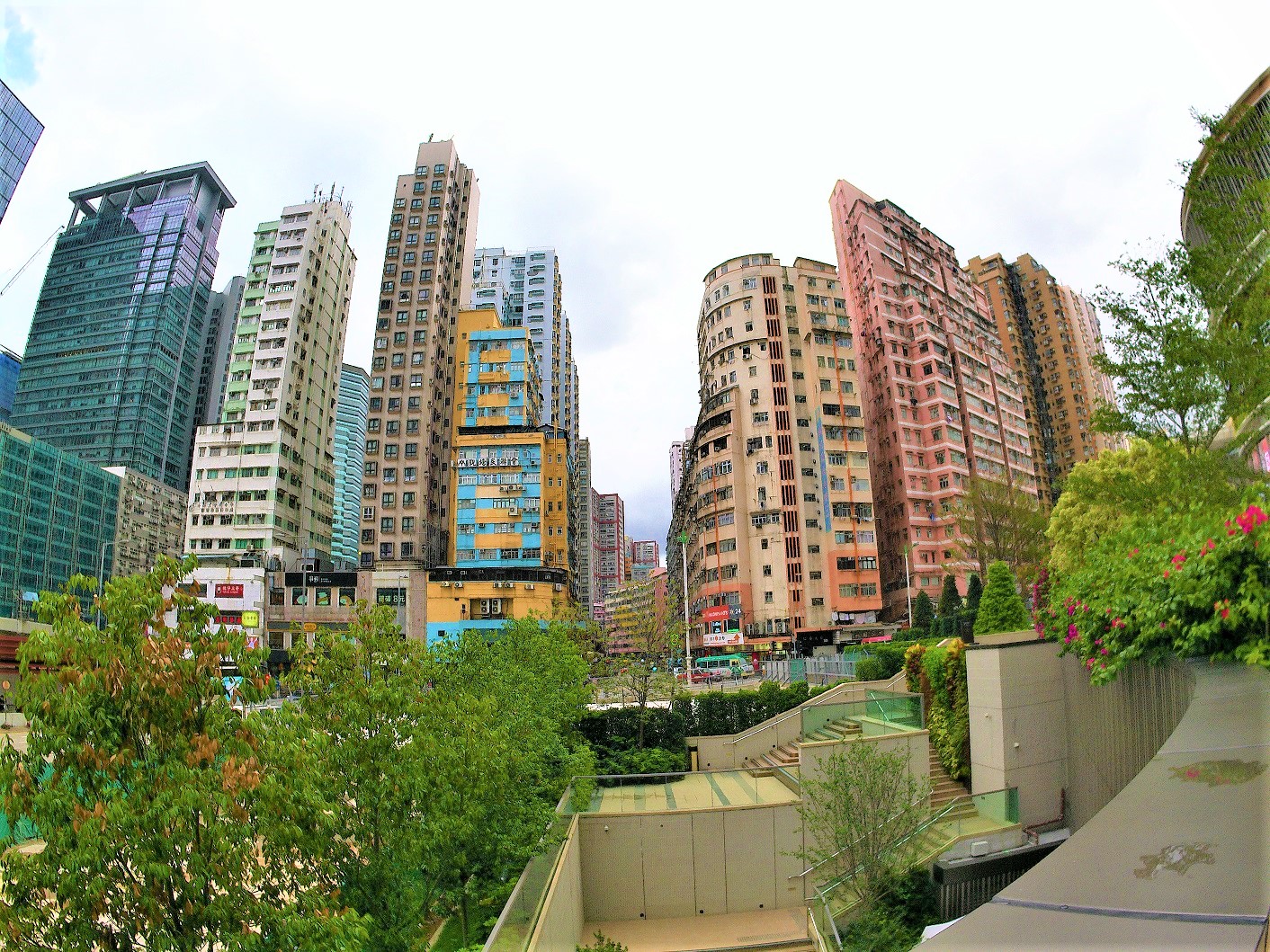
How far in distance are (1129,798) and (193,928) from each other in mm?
7489

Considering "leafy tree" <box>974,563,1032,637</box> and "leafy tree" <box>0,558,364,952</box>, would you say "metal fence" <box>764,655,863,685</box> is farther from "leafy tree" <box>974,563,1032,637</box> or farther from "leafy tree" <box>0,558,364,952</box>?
"leafy tree" <box>0,558,364,952</box>

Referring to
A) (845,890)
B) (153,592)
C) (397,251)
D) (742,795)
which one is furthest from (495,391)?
(153,592)

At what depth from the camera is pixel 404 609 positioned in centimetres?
6631

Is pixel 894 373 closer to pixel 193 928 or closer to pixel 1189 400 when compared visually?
pixel 1189 400

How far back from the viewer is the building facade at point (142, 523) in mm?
92312

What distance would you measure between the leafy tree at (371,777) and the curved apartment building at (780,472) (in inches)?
2072

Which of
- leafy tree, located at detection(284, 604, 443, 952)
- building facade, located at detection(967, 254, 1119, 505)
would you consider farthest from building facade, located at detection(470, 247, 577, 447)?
leafy tree, located at detection(284, 604, 443, 952)

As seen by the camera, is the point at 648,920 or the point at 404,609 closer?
the point at 648,920

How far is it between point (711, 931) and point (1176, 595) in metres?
13.6

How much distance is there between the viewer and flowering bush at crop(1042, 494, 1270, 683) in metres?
7.15

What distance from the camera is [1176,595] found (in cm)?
793

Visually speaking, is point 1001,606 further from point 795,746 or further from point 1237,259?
point 1237,259

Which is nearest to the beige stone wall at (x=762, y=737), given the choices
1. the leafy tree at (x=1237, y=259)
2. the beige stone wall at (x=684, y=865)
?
the beige stone wall at (x=684, y=865)

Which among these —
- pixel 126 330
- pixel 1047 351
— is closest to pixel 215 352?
pixel 126 330
